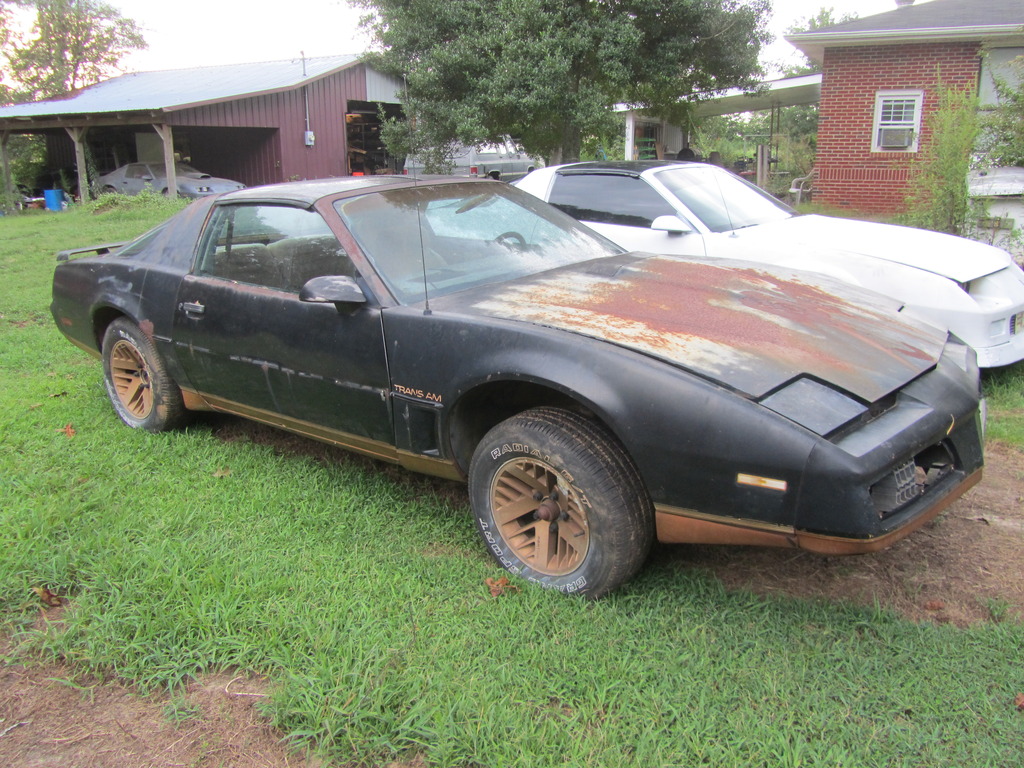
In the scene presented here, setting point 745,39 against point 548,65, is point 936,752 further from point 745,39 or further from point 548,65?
point 745,39

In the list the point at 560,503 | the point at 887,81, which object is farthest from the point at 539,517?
the point at 887,81

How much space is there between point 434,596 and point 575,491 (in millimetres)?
680

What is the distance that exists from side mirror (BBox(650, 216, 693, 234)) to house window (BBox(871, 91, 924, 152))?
1130 centimetres

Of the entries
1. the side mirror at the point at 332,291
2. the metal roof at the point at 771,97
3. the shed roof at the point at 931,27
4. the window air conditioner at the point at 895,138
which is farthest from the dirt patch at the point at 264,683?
the metal roof at the point at 771,97

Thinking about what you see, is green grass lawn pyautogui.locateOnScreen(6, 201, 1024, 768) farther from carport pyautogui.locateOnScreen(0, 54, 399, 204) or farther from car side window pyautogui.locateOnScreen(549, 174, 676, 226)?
carport pyautogui.locateOnScreen(0, 54, 399, 204)

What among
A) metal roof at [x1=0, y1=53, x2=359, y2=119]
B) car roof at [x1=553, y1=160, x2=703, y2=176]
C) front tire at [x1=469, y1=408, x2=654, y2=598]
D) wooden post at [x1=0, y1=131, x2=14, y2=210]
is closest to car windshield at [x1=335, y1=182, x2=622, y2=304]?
front tire at [x1=469, y1=408, x2=654, y2=598]

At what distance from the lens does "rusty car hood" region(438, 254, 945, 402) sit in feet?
8.79

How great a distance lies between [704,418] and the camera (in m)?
2.52

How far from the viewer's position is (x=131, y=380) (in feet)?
16.0

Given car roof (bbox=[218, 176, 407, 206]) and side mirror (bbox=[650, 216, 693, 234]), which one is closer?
car roof (bbox=[218, 176, 407, 206])

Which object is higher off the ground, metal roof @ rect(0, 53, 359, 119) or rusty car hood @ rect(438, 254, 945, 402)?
metal roof @ rect(0, 53, 359, 119)

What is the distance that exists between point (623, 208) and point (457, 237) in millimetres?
2965

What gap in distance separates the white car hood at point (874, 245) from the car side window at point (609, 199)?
70cm

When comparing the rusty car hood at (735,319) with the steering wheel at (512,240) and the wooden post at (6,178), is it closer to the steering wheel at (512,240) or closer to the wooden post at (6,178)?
the steering wheel at (512,240)
